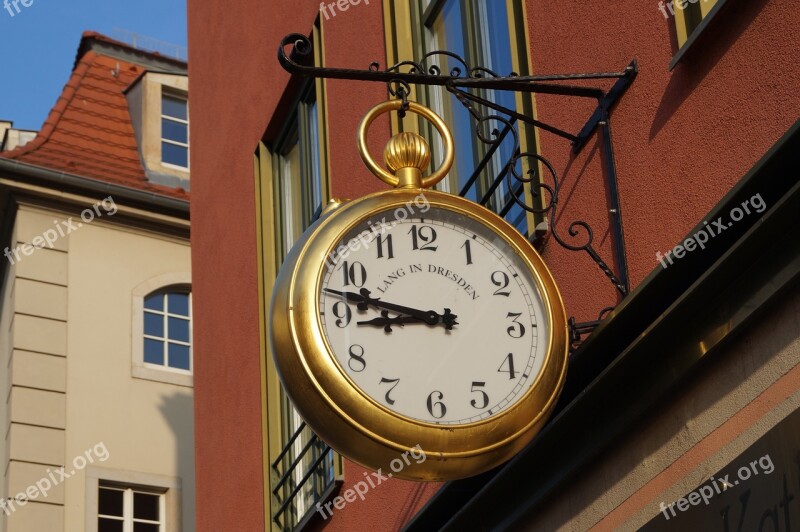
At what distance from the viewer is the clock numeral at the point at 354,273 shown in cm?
562

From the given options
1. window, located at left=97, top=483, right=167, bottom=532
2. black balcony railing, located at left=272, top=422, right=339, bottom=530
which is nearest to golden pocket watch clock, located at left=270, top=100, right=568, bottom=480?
black balcony railing, located at left=272, top=422, right=339, bottom=530

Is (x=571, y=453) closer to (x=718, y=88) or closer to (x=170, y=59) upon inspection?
(x=718, y=88)

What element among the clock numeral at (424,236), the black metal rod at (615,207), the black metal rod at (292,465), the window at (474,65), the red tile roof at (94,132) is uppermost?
the red tile roof at (94,132)

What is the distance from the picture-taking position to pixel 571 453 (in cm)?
629

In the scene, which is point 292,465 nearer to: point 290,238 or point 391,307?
point 290,238

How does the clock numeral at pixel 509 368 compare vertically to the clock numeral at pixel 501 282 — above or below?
below

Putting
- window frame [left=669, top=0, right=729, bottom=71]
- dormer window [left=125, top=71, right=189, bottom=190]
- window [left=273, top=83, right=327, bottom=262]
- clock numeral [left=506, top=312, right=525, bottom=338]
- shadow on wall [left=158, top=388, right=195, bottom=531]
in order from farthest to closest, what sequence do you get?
dormer window [left=125, top=71, right=189, bottom=190] → shadow on wall [left=158, top=388, right=195, bottom=531] → window [left=273, top=83, right=327, bottom=262] → window frame [left=669, top=0, right=729, bottom=71] → clock numeral [left=506, top=312, right=525, bottom=338]

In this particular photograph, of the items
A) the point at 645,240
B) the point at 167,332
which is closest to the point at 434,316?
the point at 645,240

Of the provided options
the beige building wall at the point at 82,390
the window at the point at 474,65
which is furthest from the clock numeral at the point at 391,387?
the beige building wall at the point at 82,390

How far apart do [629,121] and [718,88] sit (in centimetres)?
64

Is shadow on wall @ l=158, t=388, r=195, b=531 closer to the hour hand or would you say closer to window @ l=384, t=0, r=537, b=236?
window @ l=384, t=0, r=537, b=236

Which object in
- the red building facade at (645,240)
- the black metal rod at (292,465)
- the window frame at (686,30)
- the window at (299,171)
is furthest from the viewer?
the window at (299,171)

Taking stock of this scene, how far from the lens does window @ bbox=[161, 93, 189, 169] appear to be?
2327 cm

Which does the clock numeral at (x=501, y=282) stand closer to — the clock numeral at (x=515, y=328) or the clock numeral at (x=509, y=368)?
the clock numeral at (x=515, y=328)
